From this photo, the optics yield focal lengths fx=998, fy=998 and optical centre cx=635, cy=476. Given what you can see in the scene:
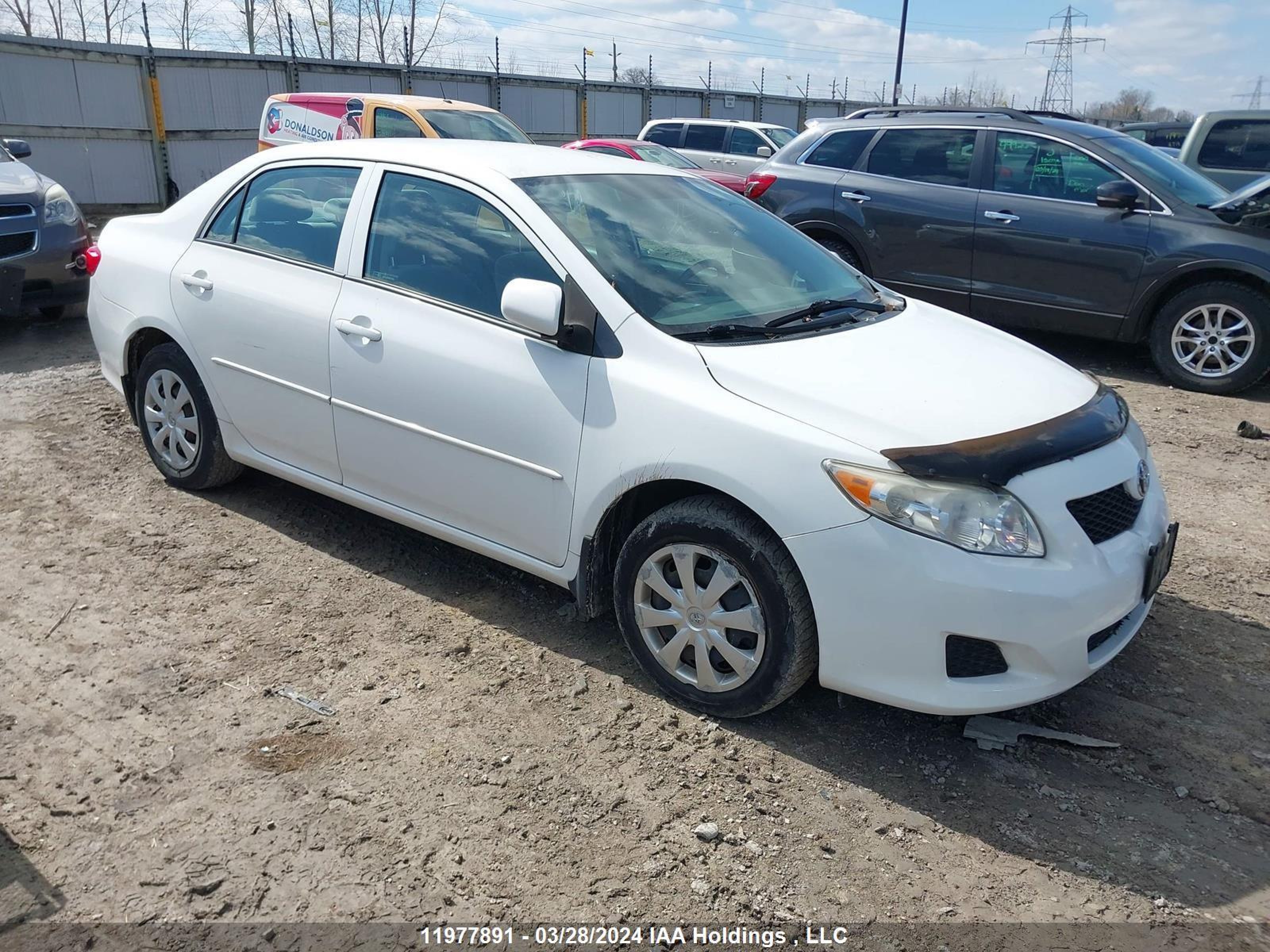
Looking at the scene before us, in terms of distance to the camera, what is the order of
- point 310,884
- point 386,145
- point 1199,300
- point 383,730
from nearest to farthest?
point 310,884
point 383,730
point 386,145
point 1199,300

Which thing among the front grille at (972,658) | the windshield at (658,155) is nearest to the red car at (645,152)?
the windshield at (658,155)

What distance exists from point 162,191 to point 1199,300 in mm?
16910

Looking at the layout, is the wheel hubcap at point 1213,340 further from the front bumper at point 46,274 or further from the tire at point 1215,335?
the front bumper at point 46,274

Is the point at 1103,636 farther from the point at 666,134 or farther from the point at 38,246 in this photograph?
the point at 666,134

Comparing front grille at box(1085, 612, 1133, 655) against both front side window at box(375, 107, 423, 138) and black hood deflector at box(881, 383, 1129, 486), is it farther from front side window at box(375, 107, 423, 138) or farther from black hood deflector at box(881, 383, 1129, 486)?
front side window at box(375, 107, 423, 138)

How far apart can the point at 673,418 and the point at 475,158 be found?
1489 millimetres

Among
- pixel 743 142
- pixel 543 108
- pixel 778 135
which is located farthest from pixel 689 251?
pixel 543 108

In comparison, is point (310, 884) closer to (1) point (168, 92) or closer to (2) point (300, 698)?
(2) point (300, 698)

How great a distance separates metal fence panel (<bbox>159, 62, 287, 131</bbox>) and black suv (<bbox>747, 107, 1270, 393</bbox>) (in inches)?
527

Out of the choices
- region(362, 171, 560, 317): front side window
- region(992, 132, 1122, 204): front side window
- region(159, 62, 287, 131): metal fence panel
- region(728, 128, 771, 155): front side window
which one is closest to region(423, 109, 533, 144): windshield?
region(992, 132, 1122, 204): front side window

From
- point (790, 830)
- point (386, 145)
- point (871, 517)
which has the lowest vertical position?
point (790, 830)

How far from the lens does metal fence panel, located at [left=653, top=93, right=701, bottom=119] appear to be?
97.1 feet

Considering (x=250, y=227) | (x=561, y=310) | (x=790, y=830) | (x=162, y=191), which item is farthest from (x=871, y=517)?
(x=162, y=191)

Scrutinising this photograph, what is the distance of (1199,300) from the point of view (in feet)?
23.2
